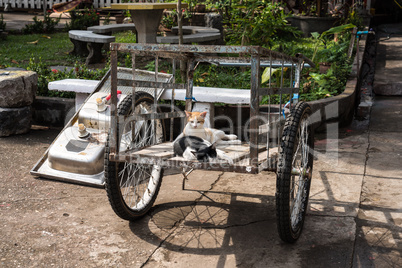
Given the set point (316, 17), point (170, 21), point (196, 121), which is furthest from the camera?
point (316, 17)

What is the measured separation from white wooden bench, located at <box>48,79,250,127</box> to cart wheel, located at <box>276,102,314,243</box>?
1.48 metres

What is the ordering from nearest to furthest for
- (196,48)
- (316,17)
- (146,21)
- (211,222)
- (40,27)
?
(196,48), (211,222), (146,21), (316,17), (40,27)

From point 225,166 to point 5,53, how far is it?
7.91 m

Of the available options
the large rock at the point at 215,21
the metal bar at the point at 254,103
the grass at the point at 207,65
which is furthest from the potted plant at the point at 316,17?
the metal bar at the point at 254,103

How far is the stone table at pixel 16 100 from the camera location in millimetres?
5281

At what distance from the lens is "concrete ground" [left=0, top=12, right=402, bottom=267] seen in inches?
121

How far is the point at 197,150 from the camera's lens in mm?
3043

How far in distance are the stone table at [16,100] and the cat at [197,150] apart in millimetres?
2823

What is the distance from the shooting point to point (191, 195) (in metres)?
4.09

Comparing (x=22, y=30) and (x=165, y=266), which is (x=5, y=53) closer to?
(x=22, y=30)

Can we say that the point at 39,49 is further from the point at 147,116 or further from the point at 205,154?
the point at 205,154

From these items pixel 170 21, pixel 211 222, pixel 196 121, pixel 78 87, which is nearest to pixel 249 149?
pixel 196 121

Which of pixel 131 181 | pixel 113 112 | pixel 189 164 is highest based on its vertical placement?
pixel 113 112

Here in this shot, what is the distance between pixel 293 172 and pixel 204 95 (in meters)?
2.08
